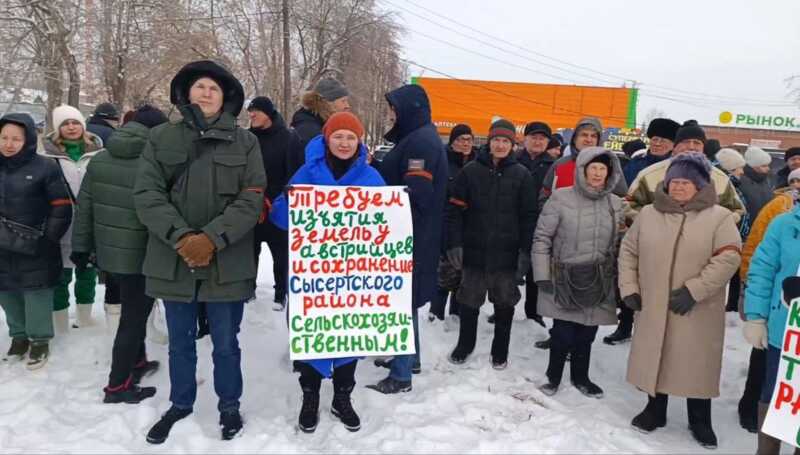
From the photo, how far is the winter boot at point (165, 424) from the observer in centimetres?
327

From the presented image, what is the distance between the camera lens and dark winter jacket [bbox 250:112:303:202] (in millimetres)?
4918

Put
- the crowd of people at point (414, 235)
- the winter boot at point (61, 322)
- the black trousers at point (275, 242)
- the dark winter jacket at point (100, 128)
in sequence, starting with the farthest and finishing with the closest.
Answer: the dark winter jacket at point (100, 128)
the black trousers at point (275, 242)
the winter boot at point (61, 322)
the crowd of people at point (414, 235)

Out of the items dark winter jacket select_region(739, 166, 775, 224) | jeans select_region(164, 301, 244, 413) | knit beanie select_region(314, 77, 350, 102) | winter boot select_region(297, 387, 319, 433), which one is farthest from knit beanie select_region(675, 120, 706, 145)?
jeans select_region(164, 301, 244, 413)

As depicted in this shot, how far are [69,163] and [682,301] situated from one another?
4927 mm

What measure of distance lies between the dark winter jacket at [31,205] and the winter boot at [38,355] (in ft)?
1.66

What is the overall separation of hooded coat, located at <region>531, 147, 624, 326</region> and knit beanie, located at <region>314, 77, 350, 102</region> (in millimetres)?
2302

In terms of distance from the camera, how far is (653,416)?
148 inches

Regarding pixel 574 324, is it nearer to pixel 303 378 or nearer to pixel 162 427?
pixel 303 378

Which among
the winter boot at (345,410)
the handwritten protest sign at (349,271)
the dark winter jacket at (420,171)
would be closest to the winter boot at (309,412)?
the winter boot at (345,410)

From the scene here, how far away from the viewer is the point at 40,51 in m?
17.9

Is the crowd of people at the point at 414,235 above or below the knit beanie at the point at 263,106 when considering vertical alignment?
below

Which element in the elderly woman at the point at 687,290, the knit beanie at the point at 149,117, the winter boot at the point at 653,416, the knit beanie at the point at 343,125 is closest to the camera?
the knit beanie at the point at 343,125

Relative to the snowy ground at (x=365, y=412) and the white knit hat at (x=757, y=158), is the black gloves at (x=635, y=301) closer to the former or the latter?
the snowy ground at (x=365, y=412)

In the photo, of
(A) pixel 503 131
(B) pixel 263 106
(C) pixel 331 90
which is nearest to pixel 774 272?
(A) pixel 503 131
